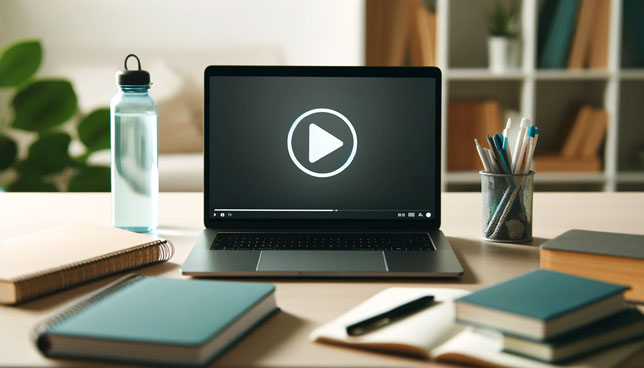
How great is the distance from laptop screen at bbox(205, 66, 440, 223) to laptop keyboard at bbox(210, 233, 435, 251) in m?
0.06

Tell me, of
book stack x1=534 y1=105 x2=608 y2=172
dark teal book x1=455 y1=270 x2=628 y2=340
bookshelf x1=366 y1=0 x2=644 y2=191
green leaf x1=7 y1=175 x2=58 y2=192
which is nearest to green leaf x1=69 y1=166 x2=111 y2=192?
green leaf x1=7 y1=175 x2=58 y2=192

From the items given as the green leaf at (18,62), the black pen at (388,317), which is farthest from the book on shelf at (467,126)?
the black pen at (388,317)

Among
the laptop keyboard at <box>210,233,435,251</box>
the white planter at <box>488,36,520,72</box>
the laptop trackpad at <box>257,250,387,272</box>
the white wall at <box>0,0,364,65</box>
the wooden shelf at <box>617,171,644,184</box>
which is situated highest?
the white wall at <box>0,0,364,65</box>

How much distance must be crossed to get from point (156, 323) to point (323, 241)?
422 millimetres

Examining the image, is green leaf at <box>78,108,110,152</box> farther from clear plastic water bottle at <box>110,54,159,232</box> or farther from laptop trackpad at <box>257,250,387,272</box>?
laptop trackpad at <box>257,250,387,272</box>

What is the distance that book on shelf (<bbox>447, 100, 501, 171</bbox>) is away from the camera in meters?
3.06

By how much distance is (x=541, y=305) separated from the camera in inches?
24.6

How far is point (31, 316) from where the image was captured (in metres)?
0.74

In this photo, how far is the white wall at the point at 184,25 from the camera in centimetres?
364

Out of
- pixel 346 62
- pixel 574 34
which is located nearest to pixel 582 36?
pixel 574 34

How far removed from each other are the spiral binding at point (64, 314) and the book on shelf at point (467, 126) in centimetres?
246

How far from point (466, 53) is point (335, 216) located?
7.73 feet

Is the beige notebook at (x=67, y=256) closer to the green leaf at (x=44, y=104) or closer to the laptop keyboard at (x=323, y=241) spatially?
the laptop keyboard at (x=323, y=241)

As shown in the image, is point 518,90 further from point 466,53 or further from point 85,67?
point 85,67
